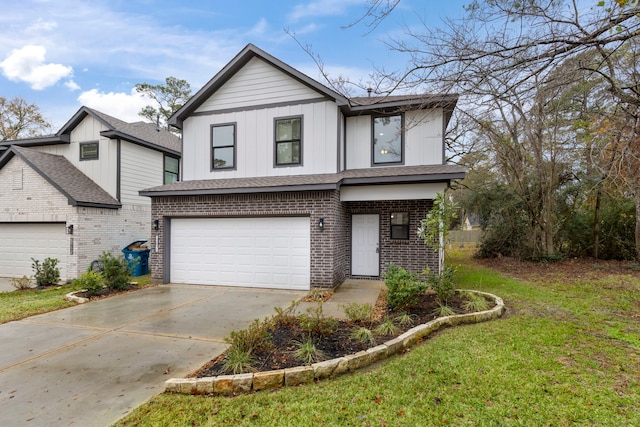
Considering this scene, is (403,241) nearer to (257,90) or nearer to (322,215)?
(322,215)

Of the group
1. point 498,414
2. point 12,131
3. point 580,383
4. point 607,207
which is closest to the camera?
point 498,414

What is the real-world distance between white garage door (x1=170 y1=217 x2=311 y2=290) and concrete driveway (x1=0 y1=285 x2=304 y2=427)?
1.16 meters

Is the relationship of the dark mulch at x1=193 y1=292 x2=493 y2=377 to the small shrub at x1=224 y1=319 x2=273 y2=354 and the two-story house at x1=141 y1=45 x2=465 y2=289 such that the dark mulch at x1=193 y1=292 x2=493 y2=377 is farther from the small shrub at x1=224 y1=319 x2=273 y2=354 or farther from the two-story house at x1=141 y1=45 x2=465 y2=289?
the two-story house at x1=141 y1=45 x2=465 y2=289

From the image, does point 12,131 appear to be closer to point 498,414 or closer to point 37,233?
point 37,233

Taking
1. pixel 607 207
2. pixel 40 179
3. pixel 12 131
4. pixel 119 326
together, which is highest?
pixel 12 131

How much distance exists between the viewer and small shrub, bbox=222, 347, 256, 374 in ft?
11.5

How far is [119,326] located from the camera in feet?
18.0

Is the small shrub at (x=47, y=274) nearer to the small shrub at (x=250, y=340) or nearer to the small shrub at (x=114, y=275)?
the small shrub at (x=114, y=275)

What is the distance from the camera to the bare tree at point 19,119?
840 inches

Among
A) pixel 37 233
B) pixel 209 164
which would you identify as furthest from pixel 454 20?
pixel 37 233

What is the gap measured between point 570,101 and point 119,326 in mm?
13050

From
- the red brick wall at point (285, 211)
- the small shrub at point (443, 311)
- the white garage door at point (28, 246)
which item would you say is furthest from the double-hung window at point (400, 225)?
the white garage door at point (28, 246)

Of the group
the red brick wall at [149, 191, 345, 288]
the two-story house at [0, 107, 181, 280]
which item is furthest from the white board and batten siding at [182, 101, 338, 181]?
the two-story house at [0, 107, 181, 280]

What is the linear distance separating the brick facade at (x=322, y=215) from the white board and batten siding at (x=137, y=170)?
3.51m
